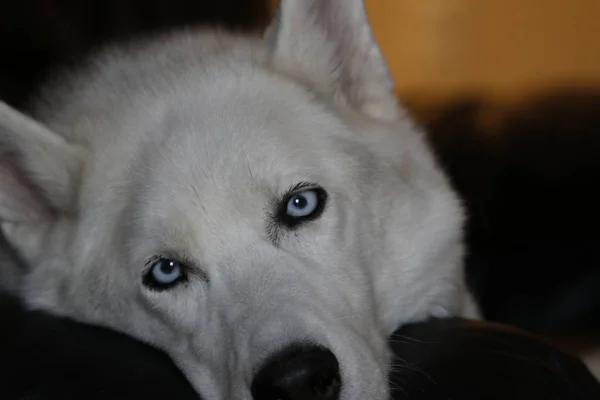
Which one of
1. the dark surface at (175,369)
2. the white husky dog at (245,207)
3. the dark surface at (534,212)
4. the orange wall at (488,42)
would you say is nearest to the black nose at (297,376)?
the white husky dog at (245,207)

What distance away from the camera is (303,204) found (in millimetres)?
1396

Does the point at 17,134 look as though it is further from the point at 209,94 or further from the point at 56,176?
the point at 209,94

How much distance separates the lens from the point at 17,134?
1.41 m

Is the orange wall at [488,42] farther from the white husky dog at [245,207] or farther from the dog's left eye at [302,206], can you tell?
the dog's left eye at [302,206]

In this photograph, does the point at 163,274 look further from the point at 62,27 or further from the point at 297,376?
the point at 62,27

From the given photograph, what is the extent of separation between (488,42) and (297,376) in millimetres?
3692

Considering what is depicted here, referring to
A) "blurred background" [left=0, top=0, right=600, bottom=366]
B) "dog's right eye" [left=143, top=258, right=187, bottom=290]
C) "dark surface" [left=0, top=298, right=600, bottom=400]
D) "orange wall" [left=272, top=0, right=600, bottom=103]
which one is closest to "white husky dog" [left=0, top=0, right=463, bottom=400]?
"dog's right eye" [left=143, top=258, right=187, bottom=290]

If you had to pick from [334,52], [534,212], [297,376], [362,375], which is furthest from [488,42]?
[297,376]

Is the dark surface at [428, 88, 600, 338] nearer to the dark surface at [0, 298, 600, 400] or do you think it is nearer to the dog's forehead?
the dog's forehead

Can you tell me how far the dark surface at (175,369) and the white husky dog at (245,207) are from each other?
0.37 ft

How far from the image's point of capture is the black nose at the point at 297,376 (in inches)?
43.3

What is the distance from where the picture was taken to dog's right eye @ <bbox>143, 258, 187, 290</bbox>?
135 cm

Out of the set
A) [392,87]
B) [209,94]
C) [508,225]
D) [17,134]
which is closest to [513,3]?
[508,225]

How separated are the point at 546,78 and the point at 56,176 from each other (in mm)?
3517
